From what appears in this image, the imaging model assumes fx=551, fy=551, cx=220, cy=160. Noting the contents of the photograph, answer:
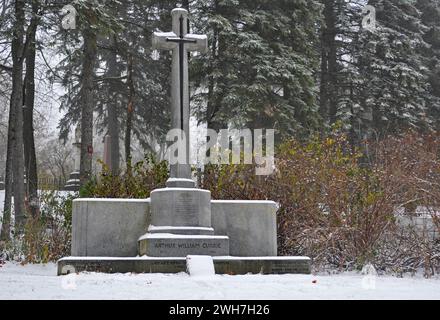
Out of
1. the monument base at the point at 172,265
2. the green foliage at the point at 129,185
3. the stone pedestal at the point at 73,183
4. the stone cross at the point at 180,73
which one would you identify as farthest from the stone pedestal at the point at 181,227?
the stone pedestal at the point at 73,183

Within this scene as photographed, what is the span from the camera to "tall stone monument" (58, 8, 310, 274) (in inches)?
349

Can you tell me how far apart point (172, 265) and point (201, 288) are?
1939 mm

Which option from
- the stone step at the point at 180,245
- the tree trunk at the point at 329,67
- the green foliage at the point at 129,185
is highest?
the tree trunk at the point at 329,67

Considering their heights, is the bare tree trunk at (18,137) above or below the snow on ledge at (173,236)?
above

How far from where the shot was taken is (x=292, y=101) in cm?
2003

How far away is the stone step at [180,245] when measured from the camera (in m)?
9.09

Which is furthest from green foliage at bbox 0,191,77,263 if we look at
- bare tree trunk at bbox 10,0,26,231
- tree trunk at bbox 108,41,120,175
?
tree trunk at bbox 108,41,120,175

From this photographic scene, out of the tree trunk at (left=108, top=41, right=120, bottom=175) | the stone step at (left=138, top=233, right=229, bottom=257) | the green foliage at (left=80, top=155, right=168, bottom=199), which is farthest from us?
the tree trunk at (left=108, top=41, right=120, bottom=175)

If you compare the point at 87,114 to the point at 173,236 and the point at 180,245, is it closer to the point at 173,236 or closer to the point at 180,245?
the point at 173,236

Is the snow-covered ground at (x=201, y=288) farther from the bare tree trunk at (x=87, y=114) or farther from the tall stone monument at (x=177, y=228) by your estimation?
the bare tree trunk at (x=87, y=114)

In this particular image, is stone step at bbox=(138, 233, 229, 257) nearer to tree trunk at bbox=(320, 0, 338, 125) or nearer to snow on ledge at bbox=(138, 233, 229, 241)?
snow on ledge at bbox=(138, 233, 229, 241)

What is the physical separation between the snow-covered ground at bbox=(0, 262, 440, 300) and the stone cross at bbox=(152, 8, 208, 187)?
7.93 ft

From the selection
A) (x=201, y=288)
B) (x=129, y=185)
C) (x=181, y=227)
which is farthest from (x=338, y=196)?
(x=201, y=288)
